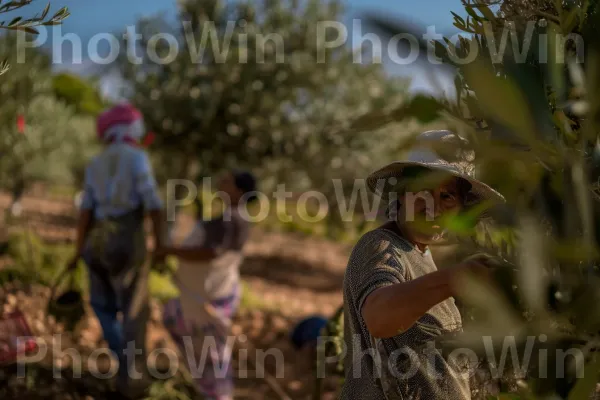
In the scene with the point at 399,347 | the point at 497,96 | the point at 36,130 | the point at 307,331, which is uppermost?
the point at 36,130

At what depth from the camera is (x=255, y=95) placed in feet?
38.8

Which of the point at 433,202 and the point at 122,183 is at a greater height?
the point at 122,183

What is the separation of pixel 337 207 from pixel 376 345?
12072mm

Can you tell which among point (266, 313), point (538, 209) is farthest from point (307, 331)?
point (266, 313)

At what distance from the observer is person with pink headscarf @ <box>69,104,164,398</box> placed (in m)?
4.45

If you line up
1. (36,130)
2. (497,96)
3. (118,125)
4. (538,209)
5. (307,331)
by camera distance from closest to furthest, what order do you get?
Result: (497,96), (538,209), (307,331), (118,125), (36,130)

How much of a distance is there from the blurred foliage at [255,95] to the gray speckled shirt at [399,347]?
9.37 m

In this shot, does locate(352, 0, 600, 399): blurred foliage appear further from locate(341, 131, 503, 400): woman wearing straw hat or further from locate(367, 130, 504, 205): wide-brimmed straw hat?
locate(341, 131, 503, 400): woman wearing straw hat

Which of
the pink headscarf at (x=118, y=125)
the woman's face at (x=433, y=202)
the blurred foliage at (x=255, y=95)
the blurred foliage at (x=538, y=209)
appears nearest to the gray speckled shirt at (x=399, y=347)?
the woman's face at (x=433, y=202)

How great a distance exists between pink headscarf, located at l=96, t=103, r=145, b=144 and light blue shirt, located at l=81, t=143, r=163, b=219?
10 cm

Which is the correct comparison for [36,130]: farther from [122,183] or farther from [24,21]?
[24,21]

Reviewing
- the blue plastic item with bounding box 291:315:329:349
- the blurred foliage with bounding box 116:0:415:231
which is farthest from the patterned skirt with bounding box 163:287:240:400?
the blurred foliage with bounding box 116:0:415:231

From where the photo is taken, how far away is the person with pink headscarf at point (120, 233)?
4.45 metres

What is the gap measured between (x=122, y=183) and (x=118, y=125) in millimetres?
419
